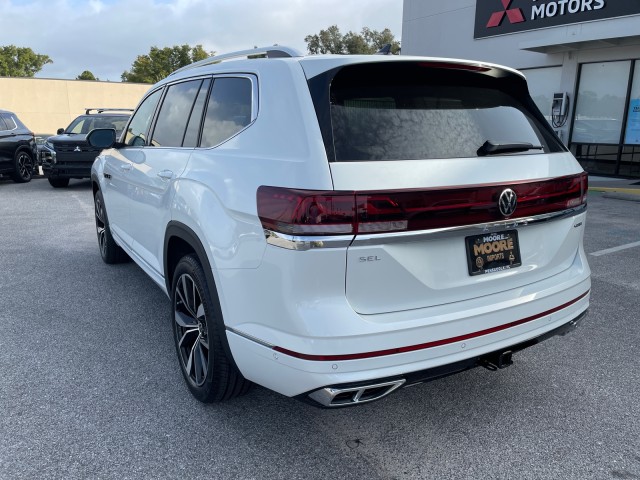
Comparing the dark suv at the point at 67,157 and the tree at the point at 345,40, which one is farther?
the tree at the point at 345,40

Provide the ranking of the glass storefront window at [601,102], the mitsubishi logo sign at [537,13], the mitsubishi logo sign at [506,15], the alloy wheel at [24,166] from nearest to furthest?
the alloy wheel at [24,166] → the mitsubishi logo sign at [537,13] → the glass storefront window at [601,102] → the mitsubishi logo sign at [506,15]

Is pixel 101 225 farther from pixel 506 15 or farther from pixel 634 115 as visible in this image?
pixel 506 15

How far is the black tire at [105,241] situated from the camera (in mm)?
5453

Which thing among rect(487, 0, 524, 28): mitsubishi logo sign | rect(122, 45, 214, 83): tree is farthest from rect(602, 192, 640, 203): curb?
rect(122, 45, 214, 83): tree

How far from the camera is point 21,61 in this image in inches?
3068

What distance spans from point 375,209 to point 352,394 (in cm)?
75

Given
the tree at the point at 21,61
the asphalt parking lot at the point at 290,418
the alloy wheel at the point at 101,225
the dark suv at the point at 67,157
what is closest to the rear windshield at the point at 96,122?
the dark suv at the point at 67,157

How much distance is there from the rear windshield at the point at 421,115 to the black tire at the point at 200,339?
3.42ft

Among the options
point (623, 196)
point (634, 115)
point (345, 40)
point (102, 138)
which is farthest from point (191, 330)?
point (345, 40)

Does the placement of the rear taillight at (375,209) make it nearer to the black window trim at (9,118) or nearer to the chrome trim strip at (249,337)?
the chrome trim strip at (249,337)

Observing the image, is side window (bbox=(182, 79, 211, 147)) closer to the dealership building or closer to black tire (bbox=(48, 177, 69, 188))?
black tire (bbox=(48, 177, 69, 188))

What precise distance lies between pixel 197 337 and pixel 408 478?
4.40 ft

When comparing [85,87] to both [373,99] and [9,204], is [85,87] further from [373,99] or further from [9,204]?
[373,99]

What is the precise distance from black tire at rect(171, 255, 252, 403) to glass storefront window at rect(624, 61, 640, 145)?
13681mm
